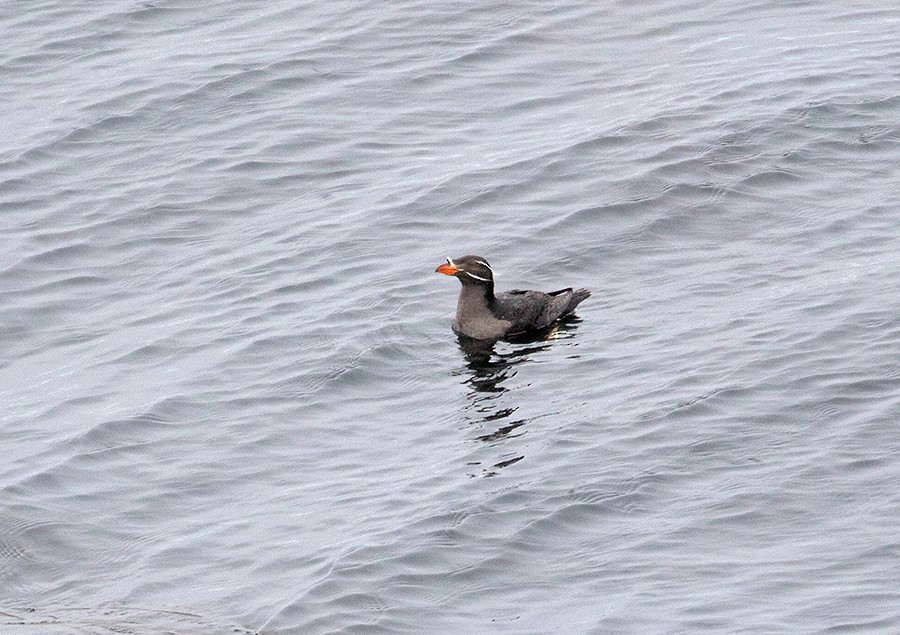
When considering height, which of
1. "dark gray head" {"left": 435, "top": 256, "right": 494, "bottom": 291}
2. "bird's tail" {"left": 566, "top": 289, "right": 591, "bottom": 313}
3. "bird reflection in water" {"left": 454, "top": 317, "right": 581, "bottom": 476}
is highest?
"dark gray head" {"left": 435, "top": 256, "right": 494, "bottom": 291}

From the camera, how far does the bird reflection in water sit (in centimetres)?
1345

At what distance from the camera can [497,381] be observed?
15023 mm

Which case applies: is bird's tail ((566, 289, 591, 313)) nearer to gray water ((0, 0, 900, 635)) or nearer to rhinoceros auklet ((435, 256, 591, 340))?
rhinoceros auklet ((435, 256, 591, 340))

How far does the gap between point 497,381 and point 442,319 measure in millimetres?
1997

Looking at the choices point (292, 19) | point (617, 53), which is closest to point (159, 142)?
point (292, 19)

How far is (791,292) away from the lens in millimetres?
15750

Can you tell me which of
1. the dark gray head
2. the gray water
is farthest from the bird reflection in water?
the dark gray head

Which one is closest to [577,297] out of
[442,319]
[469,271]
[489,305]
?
[489,305]

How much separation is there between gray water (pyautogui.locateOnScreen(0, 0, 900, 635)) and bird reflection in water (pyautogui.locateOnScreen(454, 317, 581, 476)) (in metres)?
0.05

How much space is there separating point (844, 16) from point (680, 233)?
29.2ft

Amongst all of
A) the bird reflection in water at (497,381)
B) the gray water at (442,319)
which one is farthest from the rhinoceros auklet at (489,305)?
the gray water at (442,319)

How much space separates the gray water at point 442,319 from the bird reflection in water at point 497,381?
0.05 meters

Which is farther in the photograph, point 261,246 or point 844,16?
point 844,16

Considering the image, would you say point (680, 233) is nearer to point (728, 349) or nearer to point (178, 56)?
point (728, 349)
